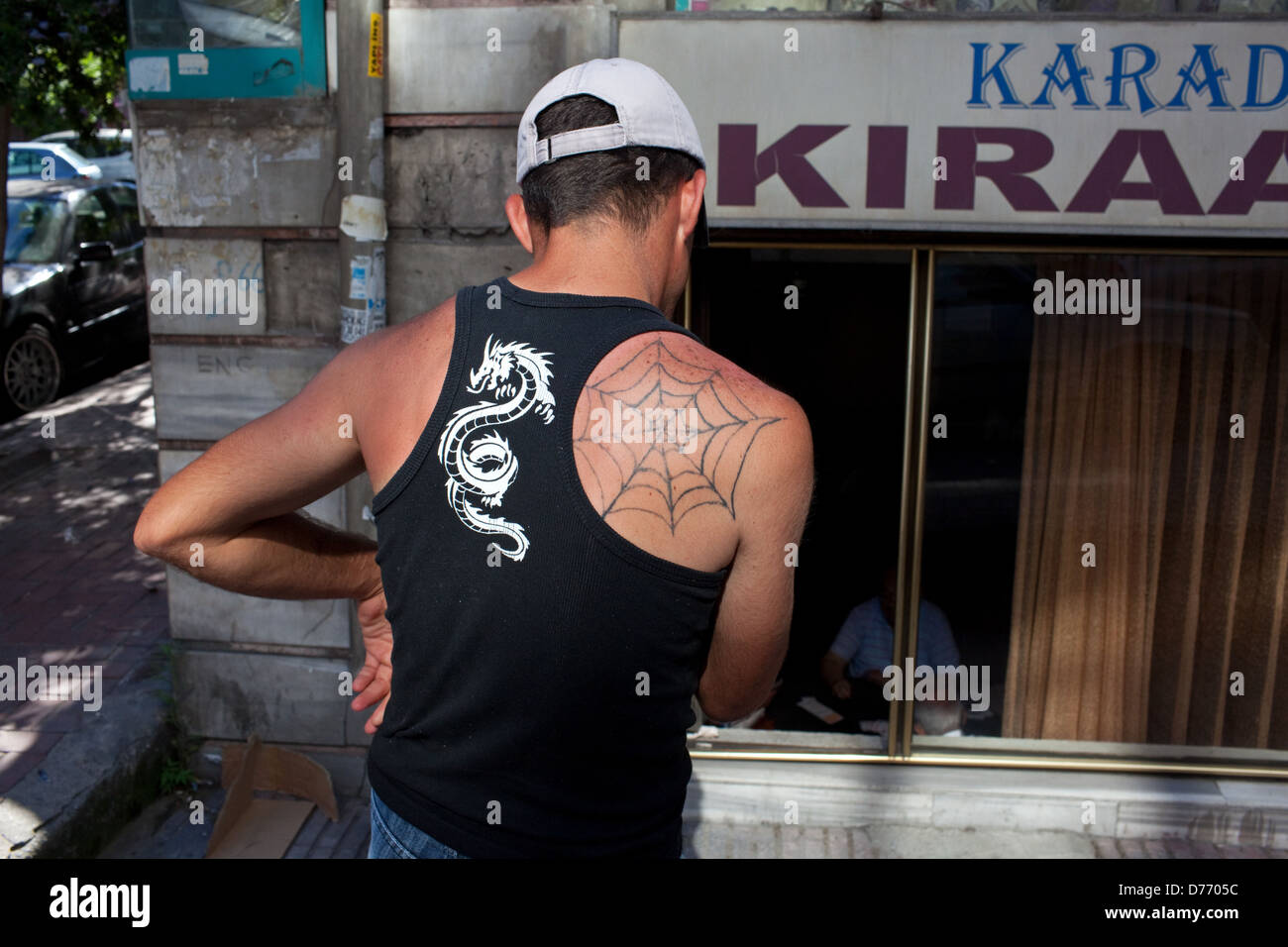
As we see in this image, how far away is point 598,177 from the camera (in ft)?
5.85

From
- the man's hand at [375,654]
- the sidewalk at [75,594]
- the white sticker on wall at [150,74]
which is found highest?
the white sticker on wall at [150,74]

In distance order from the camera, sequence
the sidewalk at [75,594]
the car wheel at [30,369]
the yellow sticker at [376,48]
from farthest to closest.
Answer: the car wheel at [30,369] → the sidewalk at [75,594] → the yellow sticker at [376,48]

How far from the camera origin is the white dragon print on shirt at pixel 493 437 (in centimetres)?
166

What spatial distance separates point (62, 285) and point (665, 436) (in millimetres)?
10957

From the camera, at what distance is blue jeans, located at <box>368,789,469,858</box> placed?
1.82 metres

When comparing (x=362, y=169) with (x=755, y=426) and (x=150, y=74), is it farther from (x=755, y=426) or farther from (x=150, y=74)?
(x=755, y=426)

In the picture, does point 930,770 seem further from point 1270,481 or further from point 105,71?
point 105,71

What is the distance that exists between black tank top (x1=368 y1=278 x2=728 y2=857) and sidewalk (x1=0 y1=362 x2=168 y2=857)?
3201 millimetres

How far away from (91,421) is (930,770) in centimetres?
892

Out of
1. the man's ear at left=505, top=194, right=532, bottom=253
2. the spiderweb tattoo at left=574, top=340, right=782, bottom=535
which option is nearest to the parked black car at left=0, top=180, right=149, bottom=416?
the man's ear at left=505, top=194, right=532, bottom=253

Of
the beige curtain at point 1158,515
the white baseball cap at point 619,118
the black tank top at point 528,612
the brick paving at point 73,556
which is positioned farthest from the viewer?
the brick paving at point 73,556

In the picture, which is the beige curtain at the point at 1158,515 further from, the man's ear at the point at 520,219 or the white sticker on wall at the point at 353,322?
the man's ear at the point at 520,219

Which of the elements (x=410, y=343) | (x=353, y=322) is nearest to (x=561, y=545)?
(x=410, y=343)

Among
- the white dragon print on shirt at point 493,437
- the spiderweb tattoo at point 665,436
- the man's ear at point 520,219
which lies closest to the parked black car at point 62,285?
the man's ear at point 520,219
